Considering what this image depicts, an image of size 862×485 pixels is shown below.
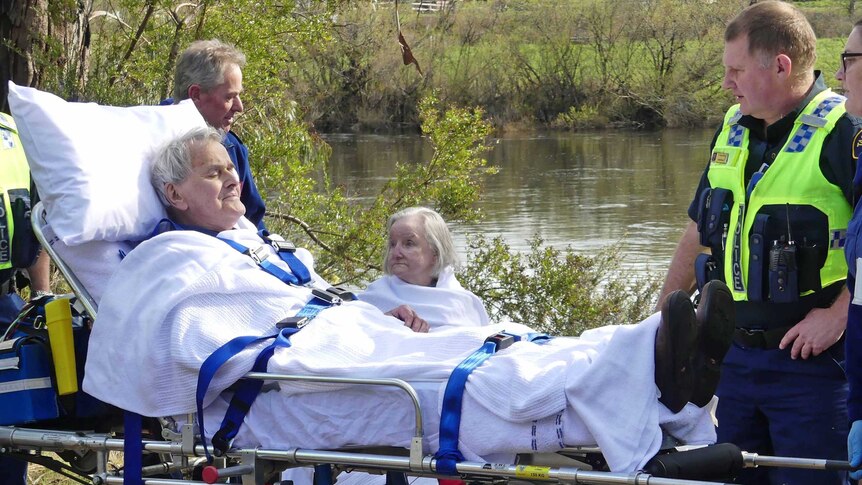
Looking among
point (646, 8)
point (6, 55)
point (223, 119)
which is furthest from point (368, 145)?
point (223, 119)

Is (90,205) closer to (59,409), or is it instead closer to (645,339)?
(59,409)

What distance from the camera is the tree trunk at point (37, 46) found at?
6.36 m

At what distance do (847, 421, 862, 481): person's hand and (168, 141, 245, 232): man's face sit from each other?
209 cm

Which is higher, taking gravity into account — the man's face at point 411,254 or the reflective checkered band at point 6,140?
the reflective checkered band at point 6,140

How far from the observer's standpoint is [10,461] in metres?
3.99

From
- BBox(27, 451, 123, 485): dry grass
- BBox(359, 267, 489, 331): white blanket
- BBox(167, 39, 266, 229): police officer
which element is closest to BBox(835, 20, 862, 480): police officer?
BBox(359, 267, 489, 331): white blanket

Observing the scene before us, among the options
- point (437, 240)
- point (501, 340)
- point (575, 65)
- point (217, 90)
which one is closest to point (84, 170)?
point (217, 90)

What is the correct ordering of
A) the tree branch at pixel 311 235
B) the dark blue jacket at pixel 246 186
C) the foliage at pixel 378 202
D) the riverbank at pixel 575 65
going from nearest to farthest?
the dark blue jacket at pixel 246 186 < the tree branch at pixel 311 235 < the foliage at pixel 378 202 < the riverbank at pixel 575 65

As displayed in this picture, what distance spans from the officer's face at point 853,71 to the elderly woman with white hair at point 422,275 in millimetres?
1629

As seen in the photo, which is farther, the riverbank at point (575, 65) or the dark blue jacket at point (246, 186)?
the riverbank at point (575, 65)

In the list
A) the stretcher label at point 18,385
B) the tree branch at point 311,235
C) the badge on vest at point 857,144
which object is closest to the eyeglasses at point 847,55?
the badge on vest at point 857,144

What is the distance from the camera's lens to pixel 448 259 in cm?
409

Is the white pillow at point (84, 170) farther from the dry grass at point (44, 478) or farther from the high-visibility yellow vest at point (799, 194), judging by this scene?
the high-visibility yellow vest at point (799, 194)

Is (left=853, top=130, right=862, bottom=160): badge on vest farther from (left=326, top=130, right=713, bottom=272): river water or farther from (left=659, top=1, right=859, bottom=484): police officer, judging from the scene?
(left=326, top=130, right=713, bottom=272): river water
